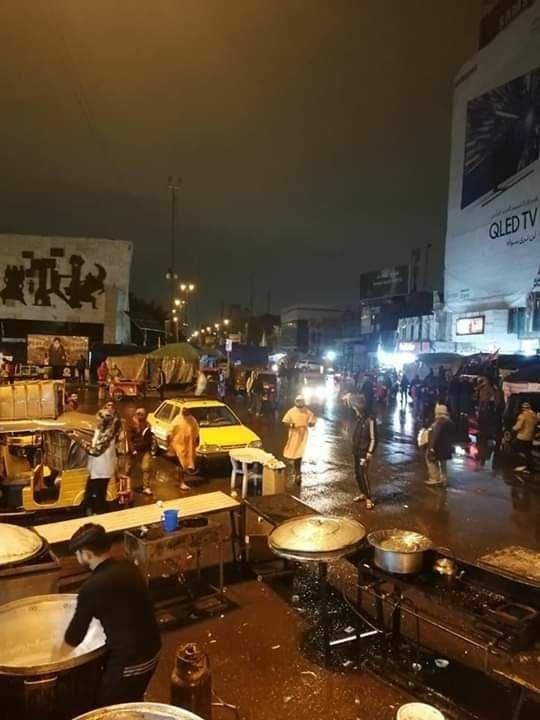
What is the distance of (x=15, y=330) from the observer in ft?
106

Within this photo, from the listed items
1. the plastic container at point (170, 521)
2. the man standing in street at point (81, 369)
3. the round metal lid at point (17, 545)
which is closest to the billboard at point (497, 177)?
the man standing in street at point (81, 369)

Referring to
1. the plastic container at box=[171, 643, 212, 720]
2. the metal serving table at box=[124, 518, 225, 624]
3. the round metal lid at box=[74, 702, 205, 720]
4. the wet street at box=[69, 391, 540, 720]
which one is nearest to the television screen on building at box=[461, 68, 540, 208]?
the wet street at box=[69, 391, 540, 720]

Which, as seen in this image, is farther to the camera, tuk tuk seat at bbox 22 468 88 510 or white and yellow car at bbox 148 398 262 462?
white and yellow car at bbox 148 398 262 462

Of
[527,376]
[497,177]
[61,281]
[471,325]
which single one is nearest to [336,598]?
[527,376]

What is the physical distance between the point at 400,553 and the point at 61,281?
30.7 m

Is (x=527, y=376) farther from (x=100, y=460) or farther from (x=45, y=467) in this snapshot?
(x=45, y=467)

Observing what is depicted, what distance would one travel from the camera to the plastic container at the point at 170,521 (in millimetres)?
5616

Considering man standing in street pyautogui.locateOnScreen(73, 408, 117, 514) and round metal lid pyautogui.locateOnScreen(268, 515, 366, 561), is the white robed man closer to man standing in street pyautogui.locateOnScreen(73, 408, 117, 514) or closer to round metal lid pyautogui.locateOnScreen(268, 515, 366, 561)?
man standing in street pyautogui.locateOnScreen(73, 408, 117, 514)

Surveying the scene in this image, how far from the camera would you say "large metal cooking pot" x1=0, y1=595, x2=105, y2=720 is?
9.62 ft

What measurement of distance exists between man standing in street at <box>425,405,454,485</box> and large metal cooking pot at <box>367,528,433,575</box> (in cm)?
591

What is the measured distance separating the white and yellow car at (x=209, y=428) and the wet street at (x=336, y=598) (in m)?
0.63

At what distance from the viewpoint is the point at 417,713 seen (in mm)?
3125

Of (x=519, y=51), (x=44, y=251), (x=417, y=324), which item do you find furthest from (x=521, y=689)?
(x=417, y=324)

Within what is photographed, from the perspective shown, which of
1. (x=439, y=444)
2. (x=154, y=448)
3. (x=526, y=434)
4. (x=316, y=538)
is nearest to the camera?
(x=316, y=538)
